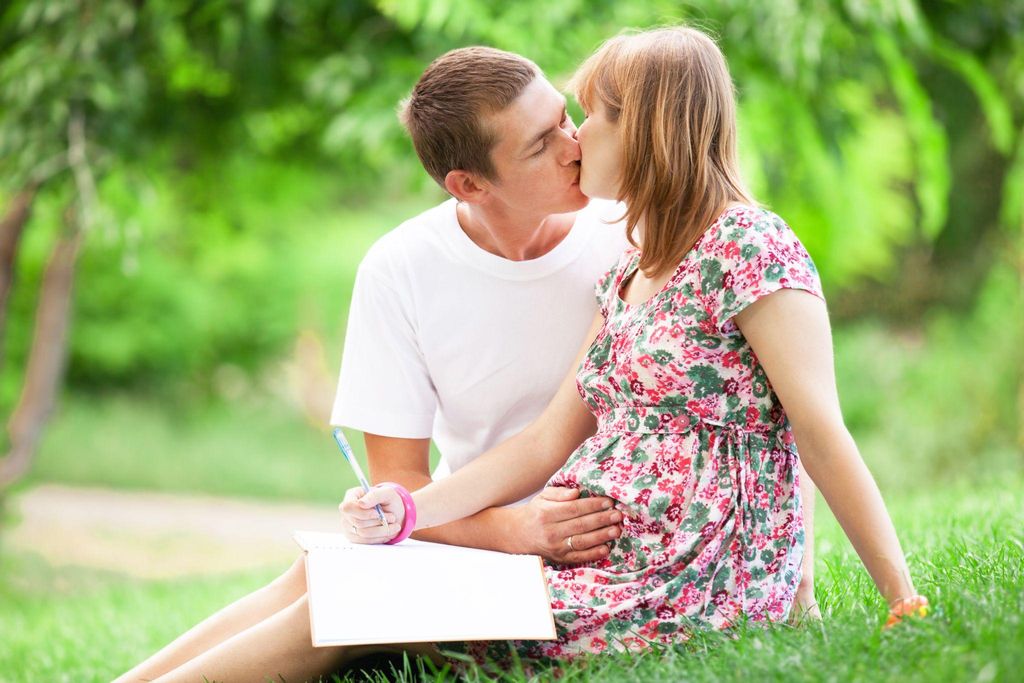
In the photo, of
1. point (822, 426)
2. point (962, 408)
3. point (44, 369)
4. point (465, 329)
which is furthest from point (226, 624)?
point (962, 408)

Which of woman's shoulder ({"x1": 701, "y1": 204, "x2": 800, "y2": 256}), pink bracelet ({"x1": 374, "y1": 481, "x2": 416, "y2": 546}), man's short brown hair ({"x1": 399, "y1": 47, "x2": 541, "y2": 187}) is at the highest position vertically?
man's short brown hair ({"x1": 399, "y1": 47, "x2": 541, "y2": 187})

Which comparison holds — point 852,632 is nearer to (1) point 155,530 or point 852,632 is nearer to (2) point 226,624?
(2) point 226,624

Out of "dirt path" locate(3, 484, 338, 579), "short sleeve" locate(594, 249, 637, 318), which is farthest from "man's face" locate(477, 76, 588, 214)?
"dirt path" locate(3, 484, 338, 579)

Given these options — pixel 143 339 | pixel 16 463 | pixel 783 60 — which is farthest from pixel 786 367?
pixel 143 339

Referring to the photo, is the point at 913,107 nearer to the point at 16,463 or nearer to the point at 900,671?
the point at 900,671

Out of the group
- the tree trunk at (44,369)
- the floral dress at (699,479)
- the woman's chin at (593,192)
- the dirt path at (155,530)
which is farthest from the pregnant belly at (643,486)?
the dirt path at (155,530)

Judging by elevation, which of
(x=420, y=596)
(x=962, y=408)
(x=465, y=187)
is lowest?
(x=962, y=408)

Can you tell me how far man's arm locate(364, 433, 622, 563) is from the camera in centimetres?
232

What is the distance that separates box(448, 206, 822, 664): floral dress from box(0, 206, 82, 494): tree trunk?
532 cm

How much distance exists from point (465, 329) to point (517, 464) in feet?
1.39

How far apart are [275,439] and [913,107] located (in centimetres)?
1037

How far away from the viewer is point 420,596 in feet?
7.19

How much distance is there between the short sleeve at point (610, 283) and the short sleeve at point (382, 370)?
1.81 feet

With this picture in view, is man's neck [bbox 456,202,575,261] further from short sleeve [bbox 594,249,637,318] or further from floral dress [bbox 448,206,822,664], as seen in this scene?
floral dress [bbox 448,206,822,664]
